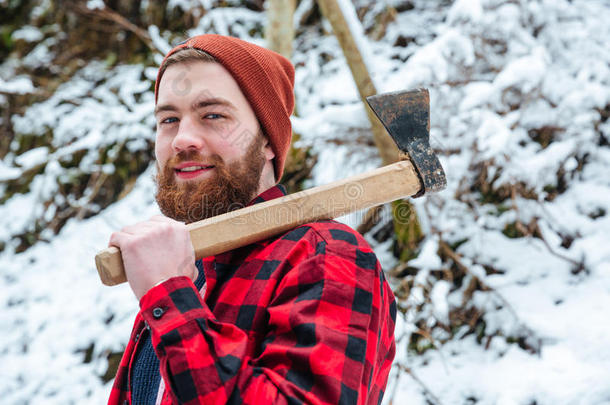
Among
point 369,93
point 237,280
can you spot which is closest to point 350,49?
point 369,93

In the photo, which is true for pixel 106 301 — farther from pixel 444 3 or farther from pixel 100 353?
pixel 444 3

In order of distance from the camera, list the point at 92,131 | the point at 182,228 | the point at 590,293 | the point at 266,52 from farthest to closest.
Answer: the point at 92,131
the point at 590,293
the point at 266,52
the point at 182,228

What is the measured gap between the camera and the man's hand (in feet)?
2.52

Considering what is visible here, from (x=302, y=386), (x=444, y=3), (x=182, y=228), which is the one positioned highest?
(x=182, y=228)

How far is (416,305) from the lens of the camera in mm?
2240

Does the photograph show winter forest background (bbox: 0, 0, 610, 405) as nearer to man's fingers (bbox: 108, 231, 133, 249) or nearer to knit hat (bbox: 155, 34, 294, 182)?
knit hat (bbox: 155, 34, 294, 182)

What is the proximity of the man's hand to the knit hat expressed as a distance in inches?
17.2

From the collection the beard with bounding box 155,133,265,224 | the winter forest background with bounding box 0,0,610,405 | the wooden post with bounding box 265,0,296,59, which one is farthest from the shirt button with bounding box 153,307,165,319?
the wooden post with bounding box 265,0,296,59

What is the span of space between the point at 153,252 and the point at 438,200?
2.19 m

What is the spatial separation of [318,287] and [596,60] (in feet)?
9.60

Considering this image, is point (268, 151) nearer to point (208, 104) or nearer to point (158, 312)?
point (208, 104)

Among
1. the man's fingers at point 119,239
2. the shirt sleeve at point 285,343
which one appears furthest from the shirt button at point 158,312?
the man's fingers at point 119,239

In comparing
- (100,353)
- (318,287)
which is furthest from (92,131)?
(318,287)

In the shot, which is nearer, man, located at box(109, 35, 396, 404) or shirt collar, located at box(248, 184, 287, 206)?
man, located at box(109, 35, 396, 404)
